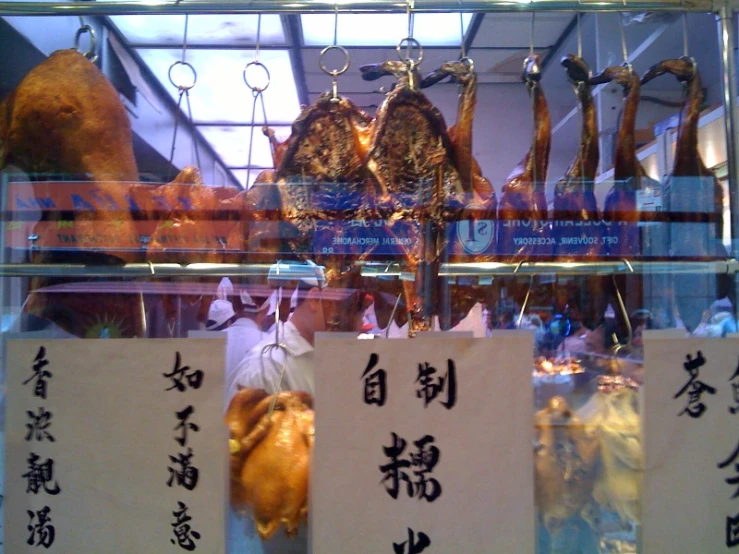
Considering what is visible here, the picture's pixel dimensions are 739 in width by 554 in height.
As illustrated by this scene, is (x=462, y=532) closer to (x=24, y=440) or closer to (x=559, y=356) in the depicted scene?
(x=559, y=356)

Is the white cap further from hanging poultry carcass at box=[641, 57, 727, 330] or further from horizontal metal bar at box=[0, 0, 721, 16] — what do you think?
hanging poultry carcass at box=[641, 57, 727, 330]

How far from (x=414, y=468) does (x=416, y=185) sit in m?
0.54

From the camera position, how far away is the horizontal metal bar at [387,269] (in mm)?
1025

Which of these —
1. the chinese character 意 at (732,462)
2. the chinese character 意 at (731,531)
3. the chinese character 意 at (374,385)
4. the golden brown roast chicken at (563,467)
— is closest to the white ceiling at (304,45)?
the chinese character 意 at (374,385)

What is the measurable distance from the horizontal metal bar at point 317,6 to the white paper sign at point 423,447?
0.72 metres

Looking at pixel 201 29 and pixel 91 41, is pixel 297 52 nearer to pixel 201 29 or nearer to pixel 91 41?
pixel 201 29

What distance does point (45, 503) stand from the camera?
0.91 m

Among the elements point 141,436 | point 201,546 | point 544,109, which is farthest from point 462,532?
point 544,109

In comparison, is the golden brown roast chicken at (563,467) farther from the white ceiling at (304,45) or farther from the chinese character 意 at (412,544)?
the white ceiling at (304,45)

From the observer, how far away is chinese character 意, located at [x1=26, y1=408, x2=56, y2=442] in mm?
919

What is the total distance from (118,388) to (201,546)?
0.31m

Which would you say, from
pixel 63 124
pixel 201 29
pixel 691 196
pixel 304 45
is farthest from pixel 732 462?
pixel 201 29

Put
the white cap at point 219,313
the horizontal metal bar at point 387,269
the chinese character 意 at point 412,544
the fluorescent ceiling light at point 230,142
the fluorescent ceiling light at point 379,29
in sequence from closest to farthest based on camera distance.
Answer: the chinese character 意 at point 412,544 < the horizontal metal bar at point 387,269 < the white cap at point 219,313 < the fluorescent ceiling light at point 379,29 < the fluorescent ceiling light at point 230,142

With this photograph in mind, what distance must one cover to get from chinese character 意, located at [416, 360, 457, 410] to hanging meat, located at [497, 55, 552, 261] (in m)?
0.30
